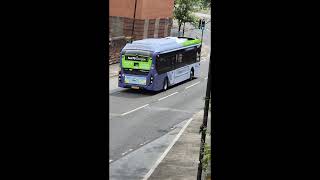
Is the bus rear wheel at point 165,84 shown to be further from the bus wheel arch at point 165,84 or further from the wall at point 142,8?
the wall at point 142,8

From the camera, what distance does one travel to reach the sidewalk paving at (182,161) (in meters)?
13.7

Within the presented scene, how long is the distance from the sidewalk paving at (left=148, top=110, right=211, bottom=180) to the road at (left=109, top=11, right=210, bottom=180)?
1.56 ft

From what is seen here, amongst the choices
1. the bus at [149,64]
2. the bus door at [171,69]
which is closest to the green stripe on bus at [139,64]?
the bus at [149,64]

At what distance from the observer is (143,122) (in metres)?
20.9

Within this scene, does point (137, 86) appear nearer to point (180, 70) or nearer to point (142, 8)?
point (180, 70)

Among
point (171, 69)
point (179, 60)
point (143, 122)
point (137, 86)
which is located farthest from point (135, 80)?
point (143, 122)

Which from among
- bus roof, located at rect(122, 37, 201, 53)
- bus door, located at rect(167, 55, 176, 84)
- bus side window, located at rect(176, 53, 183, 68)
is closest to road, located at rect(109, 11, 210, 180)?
bus door, located at rect(167, 55, 176, 84)

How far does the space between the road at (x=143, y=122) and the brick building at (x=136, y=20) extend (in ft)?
17.9

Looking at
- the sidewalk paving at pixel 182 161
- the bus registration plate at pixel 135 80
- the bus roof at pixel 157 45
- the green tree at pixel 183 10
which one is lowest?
the sidewalk paving at pixel 182 161
